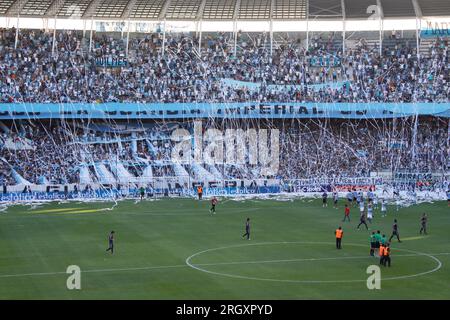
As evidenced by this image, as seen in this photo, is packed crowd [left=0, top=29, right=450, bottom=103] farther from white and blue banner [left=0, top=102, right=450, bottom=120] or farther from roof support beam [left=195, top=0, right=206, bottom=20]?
roof support beam [left=195, top=0, right=206, bottom=20]

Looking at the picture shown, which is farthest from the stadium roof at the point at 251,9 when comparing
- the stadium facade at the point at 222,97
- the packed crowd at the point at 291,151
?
the packed crowd at the point at 291,151

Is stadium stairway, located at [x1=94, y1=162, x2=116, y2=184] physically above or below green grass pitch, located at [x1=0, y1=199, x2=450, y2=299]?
above

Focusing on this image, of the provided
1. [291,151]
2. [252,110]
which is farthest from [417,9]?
[291,151]

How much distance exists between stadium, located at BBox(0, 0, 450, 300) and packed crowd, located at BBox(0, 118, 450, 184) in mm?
187

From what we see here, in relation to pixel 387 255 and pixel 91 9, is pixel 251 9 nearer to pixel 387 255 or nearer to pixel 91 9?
pixel 91 9

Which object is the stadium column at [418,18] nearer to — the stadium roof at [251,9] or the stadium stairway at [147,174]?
the stadium roof at [251,9]

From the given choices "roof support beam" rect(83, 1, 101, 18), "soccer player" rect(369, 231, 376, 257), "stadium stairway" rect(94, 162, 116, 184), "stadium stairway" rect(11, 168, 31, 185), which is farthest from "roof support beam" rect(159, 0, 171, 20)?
"soccer player" rect(369, 231, 376, 257)

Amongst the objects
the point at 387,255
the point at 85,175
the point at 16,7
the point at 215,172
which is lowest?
the point at 387,255

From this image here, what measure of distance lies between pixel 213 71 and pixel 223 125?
8.38m

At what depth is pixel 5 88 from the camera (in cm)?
7931

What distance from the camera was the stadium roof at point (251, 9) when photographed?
91.4 m

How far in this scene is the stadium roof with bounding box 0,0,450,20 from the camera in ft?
300

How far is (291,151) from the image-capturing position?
7931 cm

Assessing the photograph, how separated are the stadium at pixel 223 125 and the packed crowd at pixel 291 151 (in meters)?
0.19
